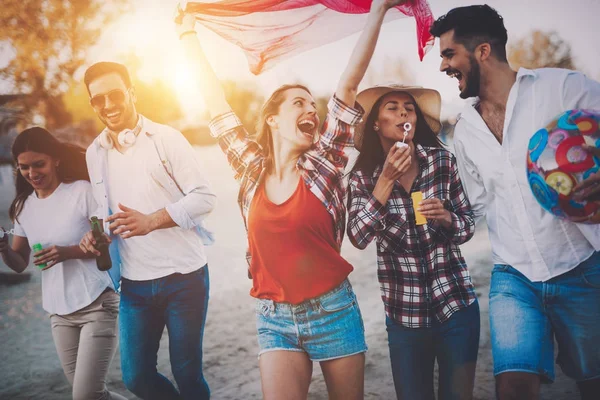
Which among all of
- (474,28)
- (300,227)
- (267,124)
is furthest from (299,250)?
(474,28)

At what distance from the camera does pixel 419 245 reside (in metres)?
2.72

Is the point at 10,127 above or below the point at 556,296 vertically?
above

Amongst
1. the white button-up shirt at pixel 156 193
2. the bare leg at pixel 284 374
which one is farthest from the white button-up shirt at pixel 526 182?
the white button-up shirt at pixel 156 193

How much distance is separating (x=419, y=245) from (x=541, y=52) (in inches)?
61.9

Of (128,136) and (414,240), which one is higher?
(128,136)

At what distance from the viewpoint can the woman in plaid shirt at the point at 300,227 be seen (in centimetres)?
258

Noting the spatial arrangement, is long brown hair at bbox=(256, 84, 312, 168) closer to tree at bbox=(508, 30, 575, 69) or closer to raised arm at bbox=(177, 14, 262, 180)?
raised arm at bbox=(177, 14, 262, 180)

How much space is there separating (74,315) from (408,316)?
2.10m

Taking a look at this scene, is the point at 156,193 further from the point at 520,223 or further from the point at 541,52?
the point at 541,52

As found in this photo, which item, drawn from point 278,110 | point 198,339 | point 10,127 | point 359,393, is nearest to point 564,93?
point 278,110

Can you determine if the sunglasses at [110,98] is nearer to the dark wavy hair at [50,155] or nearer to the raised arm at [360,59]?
the dark wavy hair at [50,155]

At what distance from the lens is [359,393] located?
8.62 ft

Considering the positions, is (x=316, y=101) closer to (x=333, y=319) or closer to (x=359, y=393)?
(x=333, y=319)

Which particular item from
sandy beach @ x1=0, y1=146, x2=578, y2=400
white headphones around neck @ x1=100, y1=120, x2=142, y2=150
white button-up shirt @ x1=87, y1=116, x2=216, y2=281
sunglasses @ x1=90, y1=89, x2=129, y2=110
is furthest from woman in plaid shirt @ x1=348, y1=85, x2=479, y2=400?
sunglasses @ x1=90, y1=89, x2=129, y2=110
